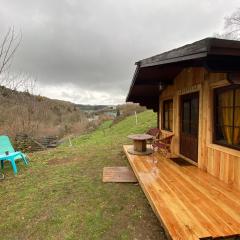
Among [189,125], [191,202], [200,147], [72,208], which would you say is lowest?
[72,208]

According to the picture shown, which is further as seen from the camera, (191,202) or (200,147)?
(200,147)

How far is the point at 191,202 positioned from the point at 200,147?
176 cm

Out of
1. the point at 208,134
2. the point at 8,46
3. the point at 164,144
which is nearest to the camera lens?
the point at 208,134

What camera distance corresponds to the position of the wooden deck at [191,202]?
228 cm

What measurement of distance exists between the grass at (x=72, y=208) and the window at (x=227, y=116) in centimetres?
173

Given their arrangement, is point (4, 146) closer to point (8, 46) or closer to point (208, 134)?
point (8, 46)

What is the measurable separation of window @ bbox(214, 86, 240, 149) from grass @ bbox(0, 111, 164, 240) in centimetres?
173

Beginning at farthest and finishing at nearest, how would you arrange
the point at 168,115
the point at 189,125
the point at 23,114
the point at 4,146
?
the point at 23,114
the point at 168,115
the point at 4,146
the point at 189,125

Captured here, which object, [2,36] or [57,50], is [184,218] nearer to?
[2,36]

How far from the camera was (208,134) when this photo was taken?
4117 mm

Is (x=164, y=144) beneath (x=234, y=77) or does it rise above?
beneath

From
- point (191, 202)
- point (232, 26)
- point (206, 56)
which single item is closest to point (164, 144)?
point (191, 202)

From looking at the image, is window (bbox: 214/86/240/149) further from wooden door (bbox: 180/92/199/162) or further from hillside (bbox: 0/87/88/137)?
hillside (bbox: 0/87/88/137)

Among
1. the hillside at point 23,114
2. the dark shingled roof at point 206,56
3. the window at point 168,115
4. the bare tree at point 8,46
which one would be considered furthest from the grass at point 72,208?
the hillside at point 23,114
